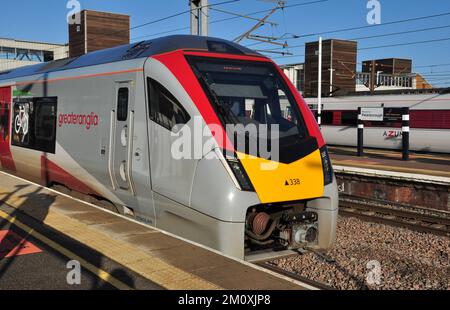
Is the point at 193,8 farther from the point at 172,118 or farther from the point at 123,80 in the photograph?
the point at 172,118

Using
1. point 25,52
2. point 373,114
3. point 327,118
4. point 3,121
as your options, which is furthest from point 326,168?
point 25,52

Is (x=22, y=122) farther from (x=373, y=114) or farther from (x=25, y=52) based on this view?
(x=25, y=52)

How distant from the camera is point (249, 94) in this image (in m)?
6.41

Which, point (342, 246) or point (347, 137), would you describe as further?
point (347, 137)

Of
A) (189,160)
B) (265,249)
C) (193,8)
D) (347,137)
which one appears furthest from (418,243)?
(347,137)

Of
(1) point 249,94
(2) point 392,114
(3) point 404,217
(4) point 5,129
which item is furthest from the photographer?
(2) point 392,114

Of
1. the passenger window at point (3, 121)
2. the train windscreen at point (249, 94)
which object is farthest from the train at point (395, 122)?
the passenger window at point (3, 121)

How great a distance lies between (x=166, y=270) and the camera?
4637mm

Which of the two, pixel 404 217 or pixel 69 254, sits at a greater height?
pixel 69 254

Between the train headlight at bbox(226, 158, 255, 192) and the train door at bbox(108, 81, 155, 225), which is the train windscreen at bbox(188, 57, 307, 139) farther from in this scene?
the train door at bbox(108, 81, 155, 225)

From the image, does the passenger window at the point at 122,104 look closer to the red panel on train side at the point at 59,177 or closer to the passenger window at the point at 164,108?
the passenger window at the point at 164,108

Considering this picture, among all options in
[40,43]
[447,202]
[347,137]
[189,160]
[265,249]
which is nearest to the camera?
[189,160]

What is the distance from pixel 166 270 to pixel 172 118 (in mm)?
2127

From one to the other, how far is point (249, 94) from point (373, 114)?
632 inches
